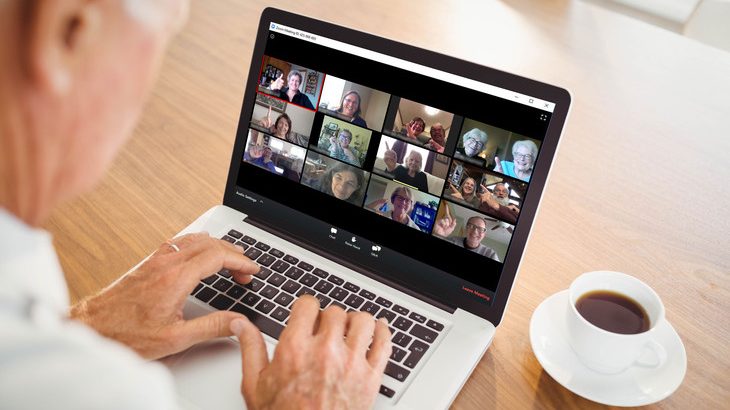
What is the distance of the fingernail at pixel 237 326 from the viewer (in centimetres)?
89

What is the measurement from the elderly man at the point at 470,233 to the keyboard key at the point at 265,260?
254mm

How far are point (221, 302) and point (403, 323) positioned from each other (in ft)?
0.84

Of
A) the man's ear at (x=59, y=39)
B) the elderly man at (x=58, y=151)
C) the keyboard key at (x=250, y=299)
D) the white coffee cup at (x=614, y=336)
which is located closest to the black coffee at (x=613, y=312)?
the white coffee cup at (x=614, y=336)

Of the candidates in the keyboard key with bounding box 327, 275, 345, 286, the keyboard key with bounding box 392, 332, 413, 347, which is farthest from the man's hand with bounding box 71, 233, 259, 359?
the keyboard key with bounding box 392, 332, 413, 347

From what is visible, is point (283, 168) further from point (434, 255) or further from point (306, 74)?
point (434, 255)

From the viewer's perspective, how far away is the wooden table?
3.42ft

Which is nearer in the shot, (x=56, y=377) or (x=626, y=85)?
(x=56, y=377)

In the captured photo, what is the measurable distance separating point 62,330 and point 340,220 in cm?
65

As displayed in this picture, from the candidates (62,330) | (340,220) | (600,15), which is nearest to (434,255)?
(340,220)

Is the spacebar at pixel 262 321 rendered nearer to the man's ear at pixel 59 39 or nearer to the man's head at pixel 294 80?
the man's head at pixel 294 80

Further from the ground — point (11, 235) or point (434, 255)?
point (11, 235)

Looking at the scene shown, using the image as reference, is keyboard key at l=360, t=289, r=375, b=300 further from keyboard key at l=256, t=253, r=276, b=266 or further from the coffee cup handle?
the coffee cup handle

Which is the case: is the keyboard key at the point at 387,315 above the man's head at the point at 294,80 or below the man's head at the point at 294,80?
below

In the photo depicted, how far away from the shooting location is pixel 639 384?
92 centimetres
